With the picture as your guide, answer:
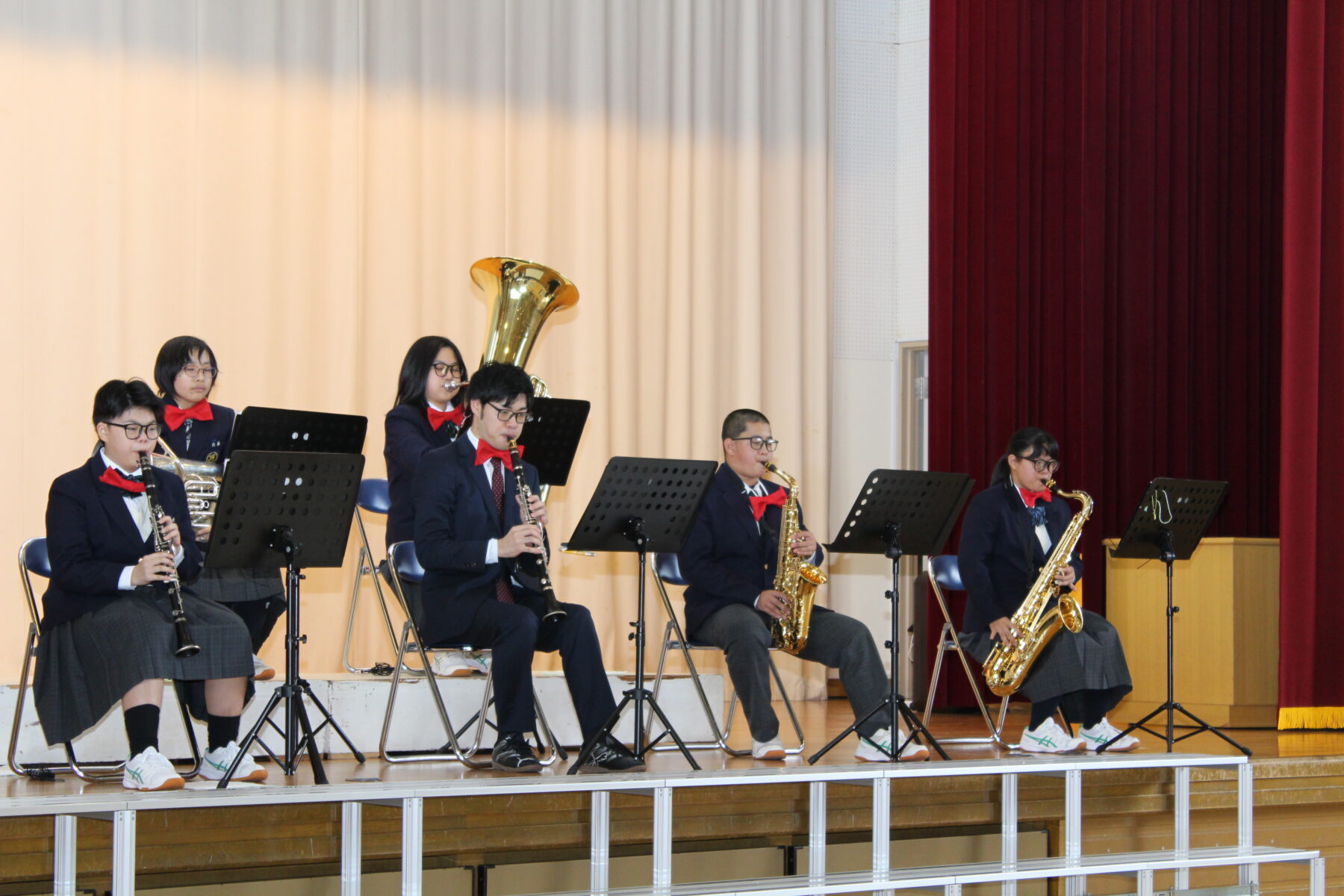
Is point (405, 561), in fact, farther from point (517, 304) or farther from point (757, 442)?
point (757, 442)

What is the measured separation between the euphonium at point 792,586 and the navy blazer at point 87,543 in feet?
6.87

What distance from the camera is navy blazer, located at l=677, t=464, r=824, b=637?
17.6ft

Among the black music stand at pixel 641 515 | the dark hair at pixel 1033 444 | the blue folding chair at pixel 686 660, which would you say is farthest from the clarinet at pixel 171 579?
the dark hair at pixel 1033 444

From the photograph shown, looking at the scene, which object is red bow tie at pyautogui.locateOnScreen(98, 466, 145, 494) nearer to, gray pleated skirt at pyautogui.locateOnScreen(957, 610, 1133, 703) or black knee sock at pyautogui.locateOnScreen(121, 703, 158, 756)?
black knee sock at pyautogui.locateOnScreen(121, 703, 158, 756)

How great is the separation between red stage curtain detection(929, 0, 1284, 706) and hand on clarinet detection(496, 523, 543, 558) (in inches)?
150

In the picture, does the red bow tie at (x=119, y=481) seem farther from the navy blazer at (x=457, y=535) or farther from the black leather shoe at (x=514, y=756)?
the black leather shoe at (x=514, y=756)

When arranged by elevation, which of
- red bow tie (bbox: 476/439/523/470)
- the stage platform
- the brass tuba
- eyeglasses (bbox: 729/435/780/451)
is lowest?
the stage platform

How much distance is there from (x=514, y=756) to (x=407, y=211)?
341 cm

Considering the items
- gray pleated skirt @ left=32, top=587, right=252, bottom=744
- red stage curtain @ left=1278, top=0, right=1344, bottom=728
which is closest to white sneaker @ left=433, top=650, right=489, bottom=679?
gray pleated skirt @ left=32, top=587, right=252, bottom=744

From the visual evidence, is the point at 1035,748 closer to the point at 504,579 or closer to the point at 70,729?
the point at 504,579

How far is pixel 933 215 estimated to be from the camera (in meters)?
8.05

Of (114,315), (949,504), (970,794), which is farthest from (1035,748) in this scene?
(114,315)

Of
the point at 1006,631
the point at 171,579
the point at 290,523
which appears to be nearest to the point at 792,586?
the point at 1006,631

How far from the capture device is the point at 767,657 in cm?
523
